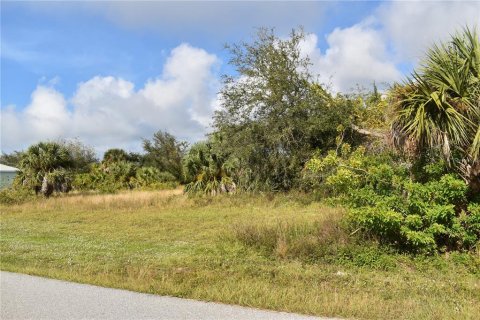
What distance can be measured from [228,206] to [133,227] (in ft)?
21.1

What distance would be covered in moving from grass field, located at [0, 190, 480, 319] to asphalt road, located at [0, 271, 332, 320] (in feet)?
1.01

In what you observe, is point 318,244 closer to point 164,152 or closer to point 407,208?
point 407,208

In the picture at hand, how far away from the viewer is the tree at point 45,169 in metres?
31.6

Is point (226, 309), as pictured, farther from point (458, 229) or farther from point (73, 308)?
point (458, 229)

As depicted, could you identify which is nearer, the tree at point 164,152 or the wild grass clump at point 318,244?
the wild grass clump at point 318,244

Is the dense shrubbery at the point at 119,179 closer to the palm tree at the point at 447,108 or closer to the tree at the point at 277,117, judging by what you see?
the tree at the point at 277,117

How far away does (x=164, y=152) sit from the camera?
5534cm

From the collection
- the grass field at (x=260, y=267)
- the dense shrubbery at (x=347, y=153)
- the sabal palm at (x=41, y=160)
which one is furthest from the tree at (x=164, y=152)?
the grass field at (x=260, y=267)

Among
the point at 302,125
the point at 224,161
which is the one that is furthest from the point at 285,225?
the point at 224,161

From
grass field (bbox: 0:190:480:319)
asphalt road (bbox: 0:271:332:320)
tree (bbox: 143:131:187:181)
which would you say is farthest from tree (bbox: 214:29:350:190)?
tree (bbox: 143:131:187:181)

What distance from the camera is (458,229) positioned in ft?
29.8

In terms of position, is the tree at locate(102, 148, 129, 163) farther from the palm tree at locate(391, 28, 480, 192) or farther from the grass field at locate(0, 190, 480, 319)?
the palm tree at locate(391, 28, 480, 192)

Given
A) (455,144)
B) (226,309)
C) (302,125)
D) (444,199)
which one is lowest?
(226,309)

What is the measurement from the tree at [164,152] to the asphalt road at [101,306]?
44.9 m
